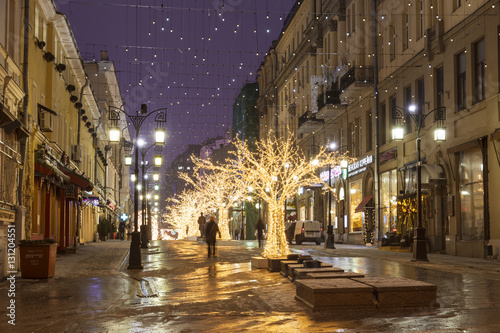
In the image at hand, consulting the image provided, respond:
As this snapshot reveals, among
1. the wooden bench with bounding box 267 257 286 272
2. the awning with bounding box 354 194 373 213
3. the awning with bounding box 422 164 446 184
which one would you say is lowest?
the wooden bench with bounding box 267 257 286 272

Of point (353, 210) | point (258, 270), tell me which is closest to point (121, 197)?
point (353, 210)

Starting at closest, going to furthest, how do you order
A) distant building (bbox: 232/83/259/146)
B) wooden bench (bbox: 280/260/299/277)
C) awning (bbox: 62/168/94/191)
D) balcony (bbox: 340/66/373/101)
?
wooden bench (bbox: 280/260/299/277) < awning (bbox: 62/168/94/191) < balcony (bbox: 340/66/373/101) < distant building (bbox: 232/83/259/146)

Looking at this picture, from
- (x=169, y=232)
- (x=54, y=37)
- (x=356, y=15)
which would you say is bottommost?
(x=169, y=232)

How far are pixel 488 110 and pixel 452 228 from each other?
20.9 ft

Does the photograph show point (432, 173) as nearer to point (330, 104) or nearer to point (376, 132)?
point (376, 132)

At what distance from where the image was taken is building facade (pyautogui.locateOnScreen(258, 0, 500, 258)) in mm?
28359

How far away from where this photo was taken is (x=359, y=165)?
1800 inches

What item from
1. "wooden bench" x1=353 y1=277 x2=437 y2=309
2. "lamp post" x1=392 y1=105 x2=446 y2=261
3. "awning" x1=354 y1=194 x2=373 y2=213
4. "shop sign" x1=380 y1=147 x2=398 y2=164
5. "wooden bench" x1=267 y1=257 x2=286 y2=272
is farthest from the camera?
"awning" x1=354 y1=194 x2=373 y2=213

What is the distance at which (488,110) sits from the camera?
89.6 ft

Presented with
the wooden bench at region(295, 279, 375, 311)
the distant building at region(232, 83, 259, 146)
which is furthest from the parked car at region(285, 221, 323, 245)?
the distant building at region(232, 83, 259, 146)

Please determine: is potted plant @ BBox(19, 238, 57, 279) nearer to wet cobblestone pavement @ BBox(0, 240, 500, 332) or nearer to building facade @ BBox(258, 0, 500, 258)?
wet cobblestone pavement @ BBox(0, 240, 500, 332)

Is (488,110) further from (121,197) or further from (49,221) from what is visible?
(121,197)

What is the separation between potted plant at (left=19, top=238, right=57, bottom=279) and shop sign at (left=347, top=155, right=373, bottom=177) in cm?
2913

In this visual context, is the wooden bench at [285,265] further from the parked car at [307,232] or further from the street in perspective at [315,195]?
the parked car at [307,232]
